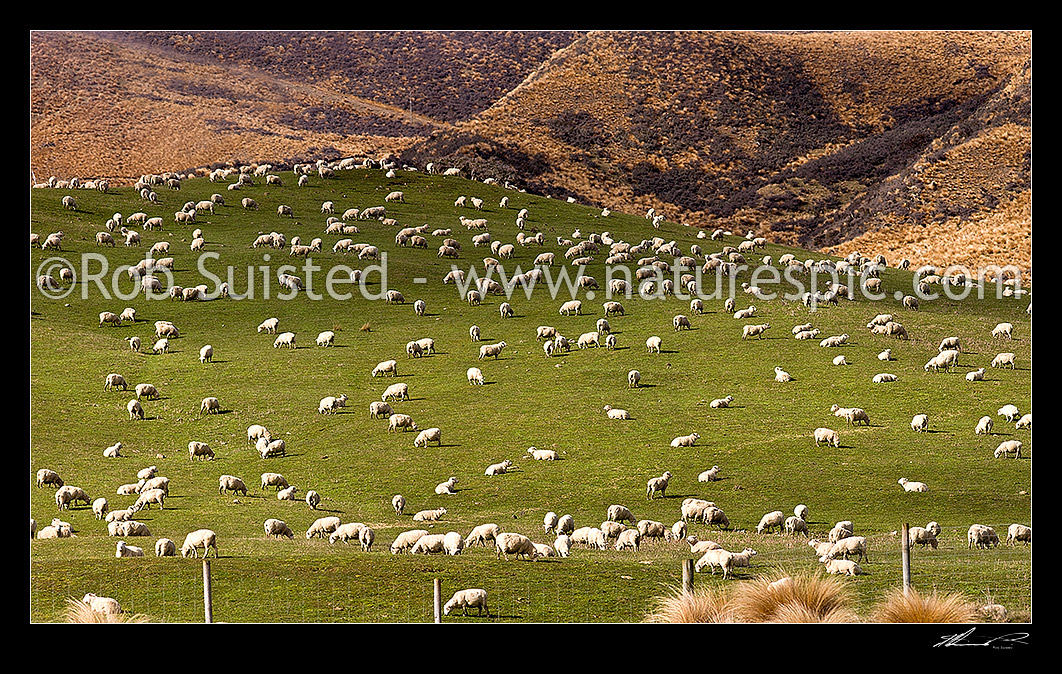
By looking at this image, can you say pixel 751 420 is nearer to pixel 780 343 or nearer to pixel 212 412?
pixel 780 343

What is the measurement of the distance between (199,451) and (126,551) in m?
8.76

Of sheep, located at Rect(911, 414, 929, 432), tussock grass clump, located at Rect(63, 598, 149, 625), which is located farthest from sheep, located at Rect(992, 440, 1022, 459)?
tussock grass clump, located at Rect(63, 598, 149, 625)

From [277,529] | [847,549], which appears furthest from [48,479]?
[847,549]

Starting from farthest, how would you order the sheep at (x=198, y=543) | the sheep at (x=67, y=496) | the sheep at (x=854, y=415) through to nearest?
the sheep at (x=854, y=415)
the sheep at (x=67, y=496)
the sheep at (x=198, y=543)

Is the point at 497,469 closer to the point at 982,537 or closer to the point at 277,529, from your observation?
the point at 277,529

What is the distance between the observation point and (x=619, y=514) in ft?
80.7

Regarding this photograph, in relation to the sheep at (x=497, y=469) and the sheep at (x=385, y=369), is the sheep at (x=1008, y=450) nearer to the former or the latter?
the sheep at (x=497, y=469)

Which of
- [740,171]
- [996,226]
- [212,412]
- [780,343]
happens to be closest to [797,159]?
[740,171]

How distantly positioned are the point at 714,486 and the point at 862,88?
241ft

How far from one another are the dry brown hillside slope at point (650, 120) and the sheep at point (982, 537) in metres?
36.7

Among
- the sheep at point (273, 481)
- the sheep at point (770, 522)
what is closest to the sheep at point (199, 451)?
the sheep at point (273, 481)

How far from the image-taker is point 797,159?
83.9 meters

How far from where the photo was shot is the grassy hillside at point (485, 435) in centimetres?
1903
